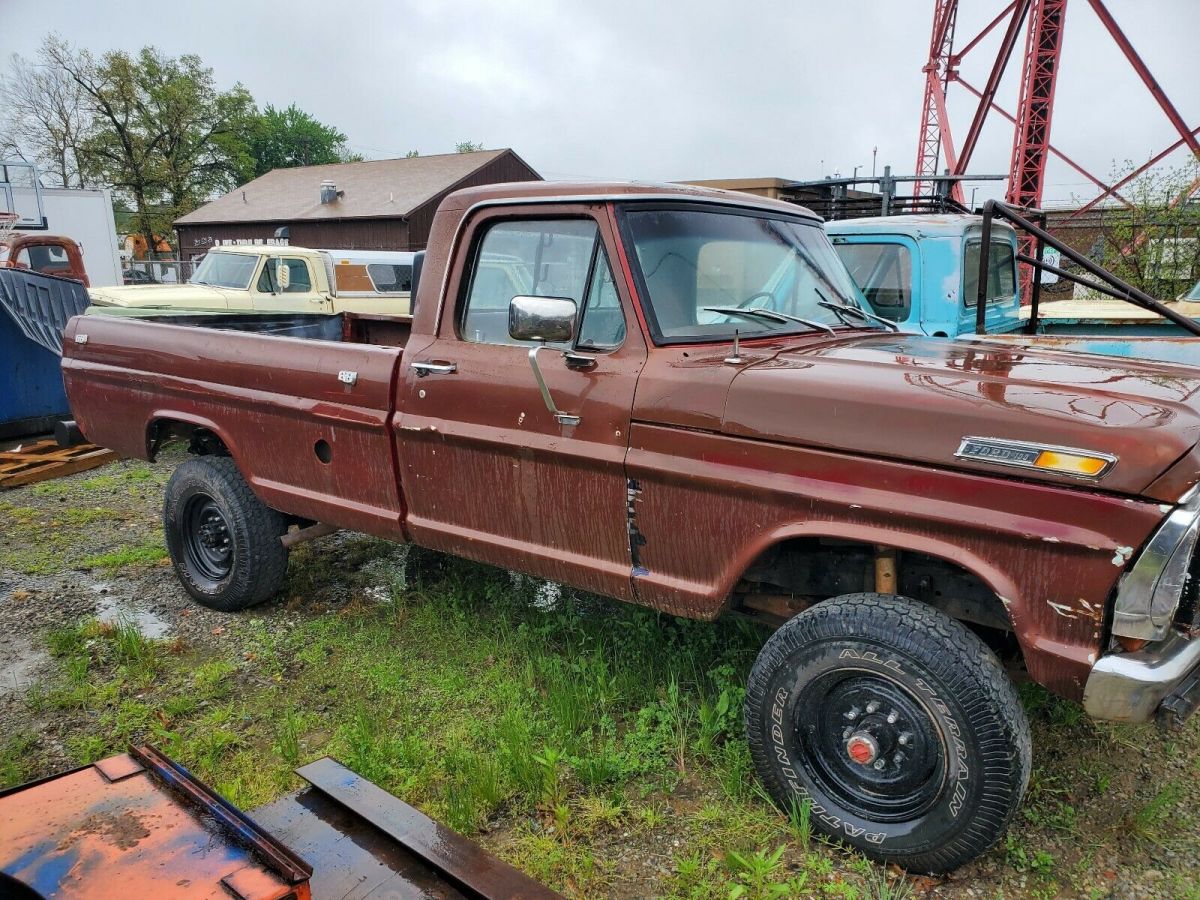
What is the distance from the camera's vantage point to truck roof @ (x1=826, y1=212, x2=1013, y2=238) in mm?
6082

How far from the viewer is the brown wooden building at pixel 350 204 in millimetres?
22828

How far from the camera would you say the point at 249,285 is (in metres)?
10.9

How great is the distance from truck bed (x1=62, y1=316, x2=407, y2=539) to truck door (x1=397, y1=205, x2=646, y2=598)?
220 mm

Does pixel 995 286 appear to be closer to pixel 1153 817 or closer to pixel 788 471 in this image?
pixel 1153 817

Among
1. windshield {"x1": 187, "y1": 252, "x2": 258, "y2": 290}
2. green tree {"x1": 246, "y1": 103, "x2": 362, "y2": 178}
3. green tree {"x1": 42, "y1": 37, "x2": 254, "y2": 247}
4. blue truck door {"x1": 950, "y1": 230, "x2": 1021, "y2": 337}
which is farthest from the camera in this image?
green tree {"x1": 246, "y1": 103, "x2": 362, "y2": 178}

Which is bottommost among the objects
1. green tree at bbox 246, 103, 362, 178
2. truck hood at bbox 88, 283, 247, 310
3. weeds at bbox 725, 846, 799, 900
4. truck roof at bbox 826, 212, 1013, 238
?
weeds at bbox 725, 846, 799, 900

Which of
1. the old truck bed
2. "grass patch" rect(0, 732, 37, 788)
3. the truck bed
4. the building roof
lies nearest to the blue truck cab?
the truck bed

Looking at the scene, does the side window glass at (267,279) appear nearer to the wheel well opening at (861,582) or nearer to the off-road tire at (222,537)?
the off-road tire at (222,537)

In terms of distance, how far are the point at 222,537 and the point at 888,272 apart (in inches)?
198

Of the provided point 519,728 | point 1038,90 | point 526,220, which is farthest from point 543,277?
point 1038,90

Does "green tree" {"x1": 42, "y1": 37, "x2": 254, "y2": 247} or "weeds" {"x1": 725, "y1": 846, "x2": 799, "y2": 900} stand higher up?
"green tree" {"x1": 42, "y1": 37, "x2": 254, "y2": 247}

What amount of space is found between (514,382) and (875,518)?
1422mm

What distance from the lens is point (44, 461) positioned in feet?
23.4

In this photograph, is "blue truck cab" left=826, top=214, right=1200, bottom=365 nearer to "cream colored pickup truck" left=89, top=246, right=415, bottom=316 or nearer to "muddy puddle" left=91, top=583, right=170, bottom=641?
"muddy puddle" left=91, top=583, right=170, bottom=641
